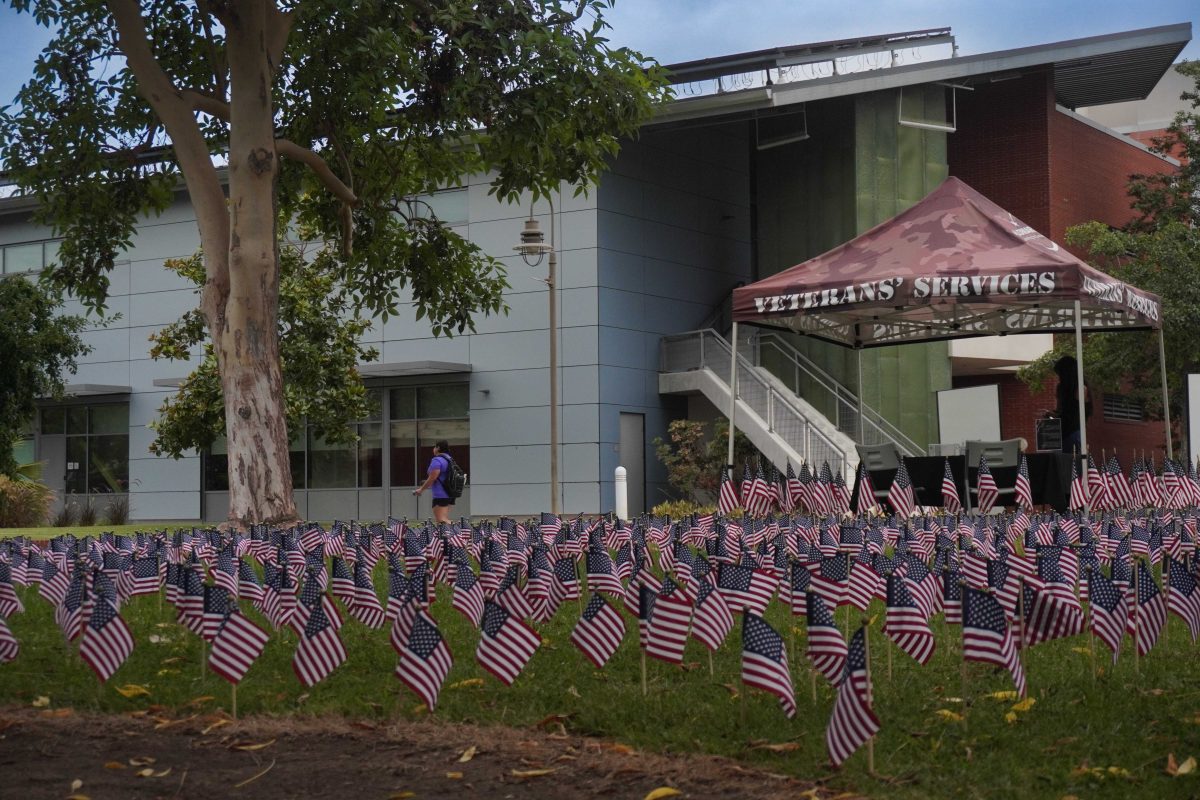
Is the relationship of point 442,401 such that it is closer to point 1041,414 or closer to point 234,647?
point 1041,414

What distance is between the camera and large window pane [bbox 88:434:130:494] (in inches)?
1626

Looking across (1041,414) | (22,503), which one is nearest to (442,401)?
(22,503)

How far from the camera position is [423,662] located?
6945 mm

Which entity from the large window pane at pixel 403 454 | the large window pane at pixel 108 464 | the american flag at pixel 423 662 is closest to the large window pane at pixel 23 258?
the large window pane at pixel 108 464

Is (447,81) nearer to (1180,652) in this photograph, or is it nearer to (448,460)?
(448,460)

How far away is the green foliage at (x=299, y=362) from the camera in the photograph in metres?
30.3

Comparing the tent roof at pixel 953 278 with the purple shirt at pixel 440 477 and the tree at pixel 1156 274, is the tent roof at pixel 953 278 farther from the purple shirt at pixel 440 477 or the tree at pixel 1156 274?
the tree at pixel 1156 274

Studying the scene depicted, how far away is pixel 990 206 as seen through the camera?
806 inches

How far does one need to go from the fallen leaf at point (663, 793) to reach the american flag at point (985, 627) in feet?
5.29

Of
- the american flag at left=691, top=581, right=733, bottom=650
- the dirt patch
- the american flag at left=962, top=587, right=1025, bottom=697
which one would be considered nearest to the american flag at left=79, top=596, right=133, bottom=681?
A: the dirt patch

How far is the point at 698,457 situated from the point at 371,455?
9.23m

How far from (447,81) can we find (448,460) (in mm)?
7701

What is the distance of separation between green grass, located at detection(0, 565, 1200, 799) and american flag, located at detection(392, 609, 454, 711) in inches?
16.6

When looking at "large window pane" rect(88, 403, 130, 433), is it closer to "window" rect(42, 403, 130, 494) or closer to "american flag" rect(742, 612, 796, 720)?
"window" rect(42, 403, 130, 494)
